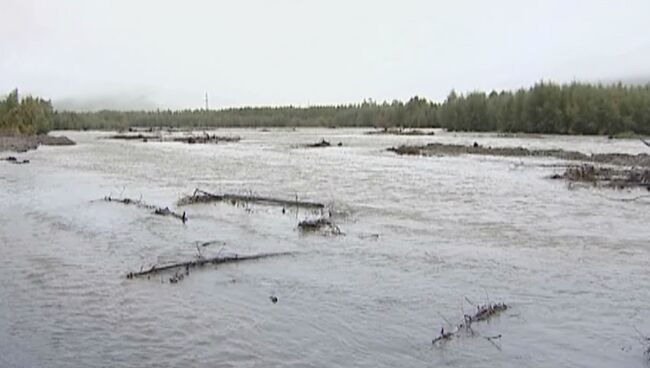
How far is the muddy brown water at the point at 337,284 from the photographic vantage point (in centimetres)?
692

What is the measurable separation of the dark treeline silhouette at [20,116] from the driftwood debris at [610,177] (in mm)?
58093

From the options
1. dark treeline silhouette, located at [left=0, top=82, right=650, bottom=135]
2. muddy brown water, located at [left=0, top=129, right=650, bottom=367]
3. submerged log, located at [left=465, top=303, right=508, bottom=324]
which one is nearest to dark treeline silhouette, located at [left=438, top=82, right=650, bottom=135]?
dark treeline silhouette, located at [left=0, top=82, right=650, bottom=135]

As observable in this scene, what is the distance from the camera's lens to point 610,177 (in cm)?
2320

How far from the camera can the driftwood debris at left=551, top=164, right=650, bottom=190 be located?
70.2ft

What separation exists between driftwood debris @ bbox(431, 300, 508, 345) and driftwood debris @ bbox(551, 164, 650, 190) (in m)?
14.4

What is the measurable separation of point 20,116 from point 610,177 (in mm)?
65375

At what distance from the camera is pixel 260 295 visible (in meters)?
8.92

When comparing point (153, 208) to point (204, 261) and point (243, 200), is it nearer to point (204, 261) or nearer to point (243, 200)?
point (243, 200)

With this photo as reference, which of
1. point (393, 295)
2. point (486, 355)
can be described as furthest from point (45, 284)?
point (486, 355)

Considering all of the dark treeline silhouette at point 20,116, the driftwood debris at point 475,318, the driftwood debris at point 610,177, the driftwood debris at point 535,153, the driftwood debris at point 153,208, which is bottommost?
the driftwood debris at point 475,318

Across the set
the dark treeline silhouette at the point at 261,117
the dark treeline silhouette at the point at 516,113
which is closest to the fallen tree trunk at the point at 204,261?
the dark treeline silhouette at the point at 516,113

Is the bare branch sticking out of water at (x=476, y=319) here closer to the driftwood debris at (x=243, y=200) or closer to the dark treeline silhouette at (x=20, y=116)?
the driftwood debris at (x=243, y=200)

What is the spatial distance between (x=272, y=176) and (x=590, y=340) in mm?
19143

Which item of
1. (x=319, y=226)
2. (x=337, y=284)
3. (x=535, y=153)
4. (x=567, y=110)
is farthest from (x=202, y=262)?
(x=567, y=110)
